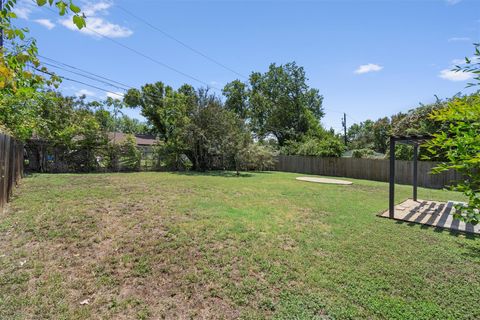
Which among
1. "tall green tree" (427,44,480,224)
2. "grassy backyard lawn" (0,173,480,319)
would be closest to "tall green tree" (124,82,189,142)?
"grassy backyard lawn" (0,173,480,319)

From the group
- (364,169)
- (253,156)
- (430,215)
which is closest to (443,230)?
(430,215)

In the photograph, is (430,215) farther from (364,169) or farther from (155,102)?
(155,102)

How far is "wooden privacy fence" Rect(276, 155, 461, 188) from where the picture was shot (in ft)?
39.7

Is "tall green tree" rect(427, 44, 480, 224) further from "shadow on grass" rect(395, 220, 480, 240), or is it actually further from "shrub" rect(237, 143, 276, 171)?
"shrub" rect(237, 143, 276, 171)

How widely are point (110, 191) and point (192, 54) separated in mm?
10791

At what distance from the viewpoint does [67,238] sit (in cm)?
396

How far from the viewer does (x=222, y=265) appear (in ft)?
11.2

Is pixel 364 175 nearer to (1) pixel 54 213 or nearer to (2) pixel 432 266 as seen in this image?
(2) pixel 432 266

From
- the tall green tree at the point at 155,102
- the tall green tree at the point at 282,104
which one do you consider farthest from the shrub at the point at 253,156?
the tall green tree at the point at 282,104

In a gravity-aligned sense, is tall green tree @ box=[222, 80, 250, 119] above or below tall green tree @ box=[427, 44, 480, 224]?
above

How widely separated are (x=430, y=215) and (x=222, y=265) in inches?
216

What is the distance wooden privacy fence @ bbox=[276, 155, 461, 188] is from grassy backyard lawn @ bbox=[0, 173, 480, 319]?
25.7 ft

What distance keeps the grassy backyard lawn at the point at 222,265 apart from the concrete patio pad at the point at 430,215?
52 centimetres

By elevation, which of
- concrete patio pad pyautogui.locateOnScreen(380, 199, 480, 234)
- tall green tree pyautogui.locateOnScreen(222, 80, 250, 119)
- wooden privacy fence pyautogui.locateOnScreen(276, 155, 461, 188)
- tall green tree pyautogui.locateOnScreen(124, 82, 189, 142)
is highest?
tall green tree pyautogui.locateOnScreen(222, 80, 250, 119)
